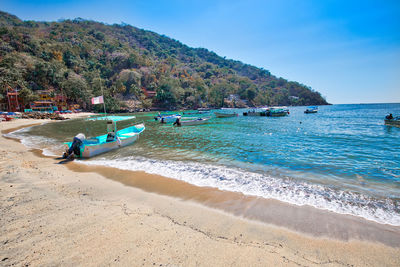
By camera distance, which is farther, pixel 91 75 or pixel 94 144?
pixel 91 75

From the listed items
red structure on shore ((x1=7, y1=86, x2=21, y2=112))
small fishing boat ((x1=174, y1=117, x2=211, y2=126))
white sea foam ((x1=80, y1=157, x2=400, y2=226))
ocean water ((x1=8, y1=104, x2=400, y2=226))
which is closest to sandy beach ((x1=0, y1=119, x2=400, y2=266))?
white sea foam ((x1=80, y1=157, x2=400, y2=226))

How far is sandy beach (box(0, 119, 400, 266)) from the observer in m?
3.05

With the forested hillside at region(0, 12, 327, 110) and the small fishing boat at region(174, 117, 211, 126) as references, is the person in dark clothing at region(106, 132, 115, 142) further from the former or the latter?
the forested hillside at region(0, 12, 327, 110)

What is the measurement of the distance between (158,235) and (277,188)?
4.70 meters

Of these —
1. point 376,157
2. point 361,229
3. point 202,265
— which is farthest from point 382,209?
point 376,157

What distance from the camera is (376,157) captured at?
1051cm

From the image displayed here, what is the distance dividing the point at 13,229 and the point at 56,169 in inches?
234

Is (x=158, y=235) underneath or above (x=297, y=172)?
above

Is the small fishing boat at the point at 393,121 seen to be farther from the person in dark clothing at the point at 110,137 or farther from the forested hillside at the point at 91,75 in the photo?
the forested hillside at the point at 91,75

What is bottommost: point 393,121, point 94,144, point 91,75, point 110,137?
point 393,121

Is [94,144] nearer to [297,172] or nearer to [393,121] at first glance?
[297,172]

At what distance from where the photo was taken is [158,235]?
12.1ft

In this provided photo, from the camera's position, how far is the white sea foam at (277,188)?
5.00m

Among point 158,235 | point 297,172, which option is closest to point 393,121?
point 297,172
